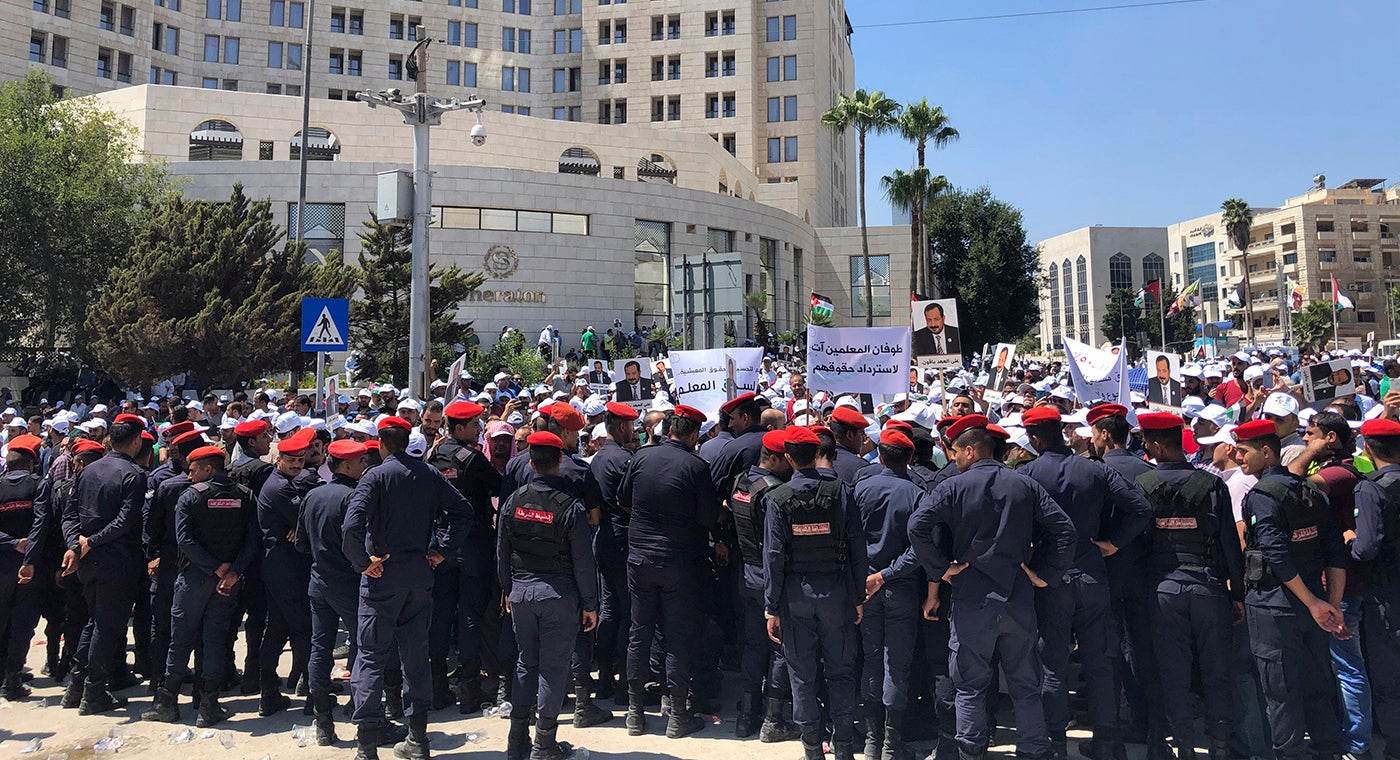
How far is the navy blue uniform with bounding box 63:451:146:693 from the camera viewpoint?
6633 millimetres

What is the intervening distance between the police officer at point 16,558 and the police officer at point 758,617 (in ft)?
17.8

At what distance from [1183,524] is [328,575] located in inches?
207

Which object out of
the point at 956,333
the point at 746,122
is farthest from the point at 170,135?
the point at 956,333

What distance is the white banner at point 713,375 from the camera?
10.4 metres

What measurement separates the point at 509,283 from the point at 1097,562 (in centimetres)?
3363

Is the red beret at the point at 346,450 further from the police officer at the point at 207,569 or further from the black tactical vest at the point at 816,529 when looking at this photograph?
the black tactical vest at the point at 816,529

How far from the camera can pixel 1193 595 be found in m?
5.16

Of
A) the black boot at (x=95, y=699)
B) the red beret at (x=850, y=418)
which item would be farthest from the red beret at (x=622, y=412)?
the black boot at (x=95, y=699)

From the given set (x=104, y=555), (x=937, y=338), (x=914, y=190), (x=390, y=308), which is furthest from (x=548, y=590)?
(x=914, y=190)

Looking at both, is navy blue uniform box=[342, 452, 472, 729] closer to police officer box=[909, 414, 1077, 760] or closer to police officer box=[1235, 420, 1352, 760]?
police officer box=[909, 414, 1077, 760]

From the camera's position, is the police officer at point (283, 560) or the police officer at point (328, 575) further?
the police officer at point (283, 560)

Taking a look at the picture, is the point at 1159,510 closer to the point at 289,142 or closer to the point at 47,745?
the point at 47,745

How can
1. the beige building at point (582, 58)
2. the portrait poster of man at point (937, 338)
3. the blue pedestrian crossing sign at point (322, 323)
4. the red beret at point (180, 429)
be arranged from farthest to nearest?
the beige building at point (582, 58)
the blue pedestrian crossing sign at point (322, 323)
the portrait poster of man at point (937, 338)
the red beret at point (180, 429)

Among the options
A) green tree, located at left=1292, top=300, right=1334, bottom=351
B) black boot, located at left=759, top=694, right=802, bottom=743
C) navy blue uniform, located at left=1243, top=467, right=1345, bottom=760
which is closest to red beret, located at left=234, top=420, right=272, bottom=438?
black boot, located at left=759, top=694, right=802, bottom=743
